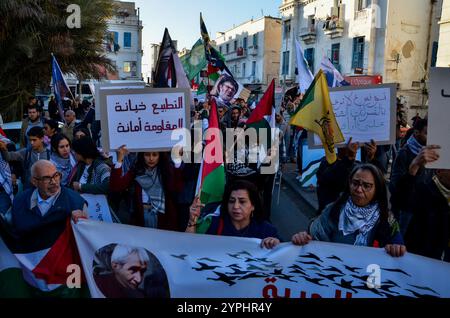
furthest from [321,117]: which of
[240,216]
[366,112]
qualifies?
[240,216]

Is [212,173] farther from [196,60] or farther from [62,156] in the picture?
[196,60]

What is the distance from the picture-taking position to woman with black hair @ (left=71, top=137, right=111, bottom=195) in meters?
4.31

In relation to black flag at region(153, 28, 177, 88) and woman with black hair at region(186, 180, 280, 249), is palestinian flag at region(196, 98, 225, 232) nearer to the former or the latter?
woman with black hair at region(186, 180, 280, 249)

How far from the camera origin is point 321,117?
161 inches

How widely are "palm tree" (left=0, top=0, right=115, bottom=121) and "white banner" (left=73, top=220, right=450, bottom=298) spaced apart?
11.7 m

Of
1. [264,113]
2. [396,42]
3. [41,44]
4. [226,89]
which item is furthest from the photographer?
[396,42]

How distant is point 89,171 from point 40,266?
1.46m

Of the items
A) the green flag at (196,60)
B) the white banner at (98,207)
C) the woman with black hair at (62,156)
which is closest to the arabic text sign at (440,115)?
the white banner at (98,207)

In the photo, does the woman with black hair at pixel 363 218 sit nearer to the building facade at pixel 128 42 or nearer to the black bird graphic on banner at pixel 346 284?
the black bird graphic on banner at pixel 346 284

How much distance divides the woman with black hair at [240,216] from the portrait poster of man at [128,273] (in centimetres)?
43

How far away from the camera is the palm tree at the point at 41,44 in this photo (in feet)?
43.5

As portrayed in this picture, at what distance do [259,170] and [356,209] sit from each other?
9.00ft

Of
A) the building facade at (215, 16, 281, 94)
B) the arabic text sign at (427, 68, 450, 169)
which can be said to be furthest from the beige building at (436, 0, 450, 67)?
the building facade at (215, 16, 281, 94)
